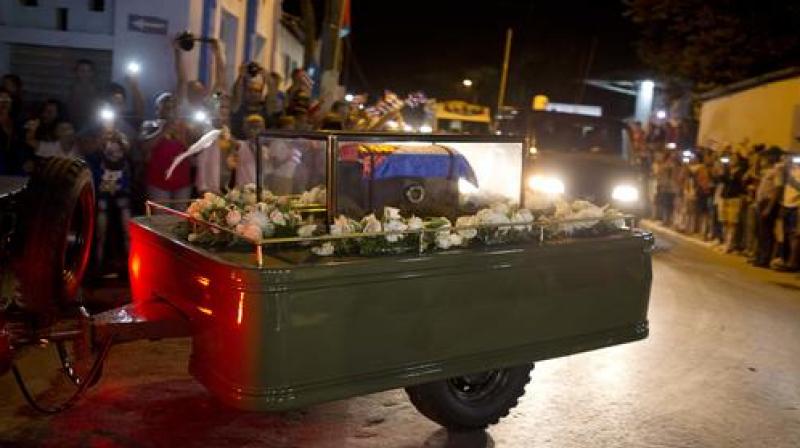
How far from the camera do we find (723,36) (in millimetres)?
23125

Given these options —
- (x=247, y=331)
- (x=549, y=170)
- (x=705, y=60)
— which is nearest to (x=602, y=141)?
(x=549, y=170)

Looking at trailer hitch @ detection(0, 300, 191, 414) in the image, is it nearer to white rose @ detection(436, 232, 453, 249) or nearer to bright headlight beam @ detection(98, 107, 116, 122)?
white rose @ detection(436, 232, 453, 249)

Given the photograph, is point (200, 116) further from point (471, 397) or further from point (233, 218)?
point (471, 397)

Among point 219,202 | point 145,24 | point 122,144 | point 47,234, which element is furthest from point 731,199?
point 47,234

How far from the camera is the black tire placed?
171 inches

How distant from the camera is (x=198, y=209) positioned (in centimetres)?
526

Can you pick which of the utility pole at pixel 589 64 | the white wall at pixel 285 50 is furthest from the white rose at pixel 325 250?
the utility pole at pixel 589 64

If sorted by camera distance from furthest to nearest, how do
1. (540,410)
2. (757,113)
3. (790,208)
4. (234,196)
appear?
(757,113) → (790,208) → (540,410) → (234,196)

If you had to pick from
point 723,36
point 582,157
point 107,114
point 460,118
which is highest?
point 723,36

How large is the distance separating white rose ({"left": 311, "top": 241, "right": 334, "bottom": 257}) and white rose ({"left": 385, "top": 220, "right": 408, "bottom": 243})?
0.31m

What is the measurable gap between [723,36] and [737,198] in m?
9.71

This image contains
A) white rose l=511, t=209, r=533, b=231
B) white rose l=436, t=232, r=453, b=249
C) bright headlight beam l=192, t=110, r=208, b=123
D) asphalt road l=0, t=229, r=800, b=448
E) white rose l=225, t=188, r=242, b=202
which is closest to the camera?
white rose l=436, t=232, r=453, b=249

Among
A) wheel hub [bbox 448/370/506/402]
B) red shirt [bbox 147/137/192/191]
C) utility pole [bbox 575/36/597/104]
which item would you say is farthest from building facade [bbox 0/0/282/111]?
utility pole [bbox 575/36/597/104]

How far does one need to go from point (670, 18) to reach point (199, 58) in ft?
59.0
